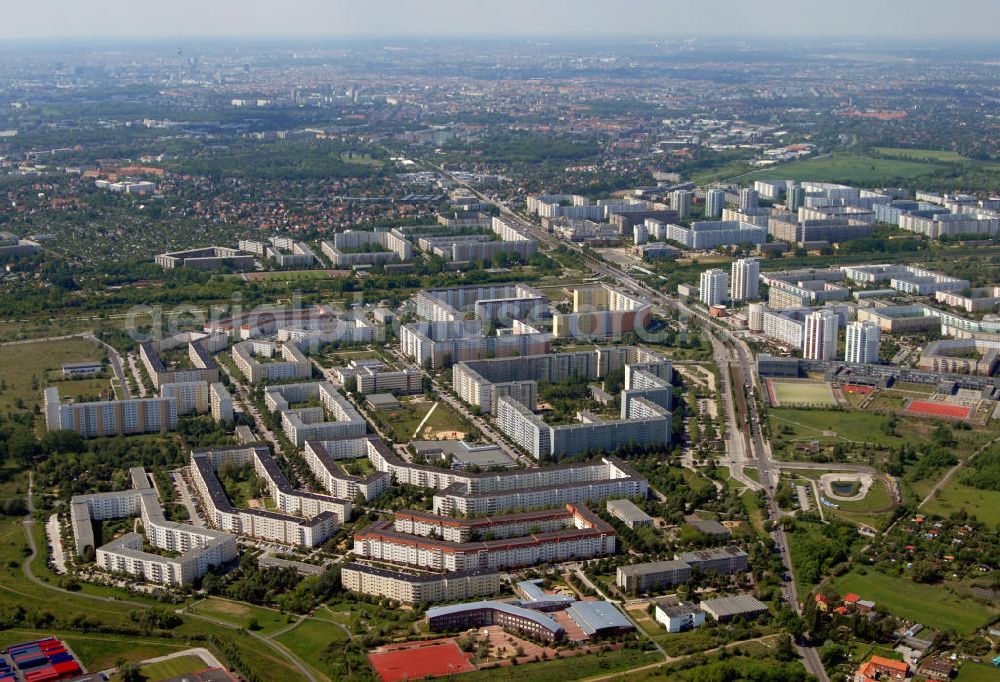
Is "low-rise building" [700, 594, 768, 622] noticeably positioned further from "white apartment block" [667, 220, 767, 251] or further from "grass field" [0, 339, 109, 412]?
"white apartment block" [667, 220, 767, 251]

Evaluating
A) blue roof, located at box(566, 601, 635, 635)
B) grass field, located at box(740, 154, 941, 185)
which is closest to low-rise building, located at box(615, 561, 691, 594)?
blue roof, located at box(566, 601, 635, 635)

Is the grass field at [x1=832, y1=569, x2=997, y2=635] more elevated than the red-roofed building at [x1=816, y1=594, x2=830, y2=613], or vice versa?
the red-roofed building at [x1=816, y1=594, x2=830, y2=613]

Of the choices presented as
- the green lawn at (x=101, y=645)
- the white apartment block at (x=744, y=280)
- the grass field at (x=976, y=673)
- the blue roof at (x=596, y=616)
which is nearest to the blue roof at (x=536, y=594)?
the blue roof at (x=596, y=616)

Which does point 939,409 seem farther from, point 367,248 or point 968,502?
point 367,248

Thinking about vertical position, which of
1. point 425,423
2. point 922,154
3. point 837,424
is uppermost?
point 922,154

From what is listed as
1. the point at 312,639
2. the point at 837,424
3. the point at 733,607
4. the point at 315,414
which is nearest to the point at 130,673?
the point at 312,639
